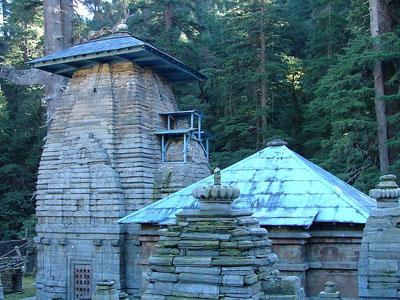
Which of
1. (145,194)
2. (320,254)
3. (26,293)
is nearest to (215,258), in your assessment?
Answer: (320,254)

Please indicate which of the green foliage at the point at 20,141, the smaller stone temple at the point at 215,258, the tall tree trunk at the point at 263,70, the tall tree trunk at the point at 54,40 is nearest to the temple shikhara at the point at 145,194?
the smaller stone temple at the point at 215,258

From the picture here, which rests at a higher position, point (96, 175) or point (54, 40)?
point (54, 40)

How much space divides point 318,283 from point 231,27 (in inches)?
862

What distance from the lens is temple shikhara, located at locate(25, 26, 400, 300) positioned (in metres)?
12.0

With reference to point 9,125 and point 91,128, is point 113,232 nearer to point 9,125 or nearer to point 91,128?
Result: point 91,128

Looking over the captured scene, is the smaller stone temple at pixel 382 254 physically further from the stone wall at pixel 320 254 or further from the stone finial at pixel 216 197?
the stone wall at pixel 320 254

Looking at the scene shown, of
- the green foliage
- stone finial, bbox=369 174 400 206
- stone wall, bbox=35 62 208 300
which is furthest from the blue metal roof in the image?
the green foliage

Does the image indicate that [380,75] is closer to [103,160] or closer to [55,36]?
[103,160]

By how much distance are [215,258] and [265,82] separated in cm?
2390

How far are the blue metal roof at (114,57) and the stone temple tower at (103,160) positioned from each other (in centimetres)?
4

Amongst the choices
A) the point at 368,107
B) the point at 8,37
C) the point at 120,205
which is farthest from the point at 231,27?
the point at 8,37

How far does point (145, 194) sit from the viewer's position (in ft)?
65.1

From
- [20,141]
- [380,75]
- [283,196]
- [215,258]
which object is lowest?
[215,258]

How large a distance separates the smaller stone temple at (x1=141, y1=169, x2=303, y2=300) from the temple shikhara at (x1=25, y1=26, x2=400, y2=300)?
0.89 metres
